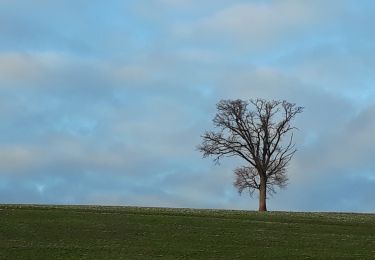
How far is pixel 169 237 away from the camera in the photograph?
34.2 metres

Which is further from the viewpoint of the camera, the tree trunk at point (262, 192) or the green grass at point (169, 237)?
the tree trunk at point (262, 192)

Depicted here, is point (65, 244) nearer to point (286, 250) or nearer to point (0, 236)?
point (0, 236)

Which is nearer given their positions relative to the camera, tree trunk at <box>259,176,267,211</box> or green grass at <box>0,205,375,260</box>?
green grass at <box>0,205,375,260</box>

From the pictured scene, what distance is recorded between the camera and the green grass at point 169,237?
29.9m

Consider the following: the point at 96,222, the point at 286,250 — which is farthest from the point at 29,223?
the point at 286,250

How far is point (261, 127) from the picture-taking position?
69.4 metres

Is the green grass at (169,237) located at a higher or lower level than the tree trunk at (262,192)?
lower

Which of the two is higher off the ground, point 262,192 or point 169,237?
point 262,192

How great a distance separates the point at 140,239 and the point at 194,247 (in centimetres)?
314

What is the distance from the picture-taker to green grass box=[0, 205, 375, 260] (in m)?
29.9

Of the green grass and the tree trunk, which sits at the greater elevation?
the tree trunk

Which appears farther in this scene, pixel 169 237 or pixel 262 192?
pixel 262 192

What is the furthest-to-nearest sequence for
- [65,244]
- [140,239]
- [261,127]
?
[261,127], [140,239], [65,244]

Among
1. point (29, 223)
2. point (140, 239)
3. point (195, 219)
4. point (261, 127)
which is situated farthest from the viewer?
point (261, 127)
